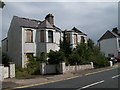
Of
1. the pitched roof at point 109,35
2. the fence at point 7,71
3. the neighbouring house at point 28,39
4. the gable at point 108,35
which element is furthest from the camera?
the gable at point 108,35

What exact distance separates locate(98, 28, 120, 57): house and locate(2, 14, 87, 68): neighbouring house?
34.3 m

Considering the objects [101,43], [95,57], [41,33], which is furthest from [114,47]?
[41,33]

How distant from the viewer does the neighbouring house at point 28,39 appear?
38.4m

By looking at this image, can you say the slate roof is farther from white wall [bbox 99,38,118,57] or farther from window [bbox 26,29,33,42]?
white wall [bbox 99,38,118,57]

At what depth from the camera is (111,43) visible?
249ft

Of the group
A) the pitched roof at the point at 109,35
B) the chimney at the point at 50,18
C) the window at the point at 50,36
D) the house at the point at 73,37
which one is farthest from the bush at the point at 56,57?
the pitched roof at the point at 109,35

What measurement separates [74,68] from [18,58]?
952cm

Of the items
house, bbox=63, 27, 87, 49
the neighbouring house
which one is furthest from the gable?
the neighbouring house

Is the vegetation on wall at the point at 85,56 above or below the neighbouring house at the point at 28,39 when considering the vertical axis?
below

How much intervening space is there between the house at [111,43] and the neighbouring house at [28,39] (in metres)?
34.3

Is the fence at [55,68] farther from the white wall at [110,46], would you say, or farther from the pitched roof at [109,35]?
the pitched roof at [109,35]

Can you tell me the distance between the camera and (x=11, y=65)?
2555 centimetres

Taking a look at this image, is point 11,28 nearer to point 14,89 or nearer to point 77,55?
point 77,55

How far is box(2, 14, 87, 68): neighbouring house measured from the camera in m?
38.4
